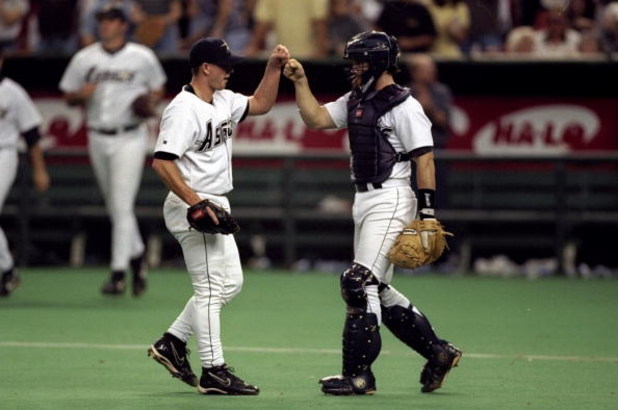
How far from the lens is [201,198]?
7586mm

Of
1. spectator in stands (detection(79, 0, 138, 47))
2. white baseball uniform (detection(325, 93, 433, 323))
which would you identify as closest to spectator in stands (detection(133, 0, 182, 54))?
spectator in stands (detection(79, 0, 138, 47))

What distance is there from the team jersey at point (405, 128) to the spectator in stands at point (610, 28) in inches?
324

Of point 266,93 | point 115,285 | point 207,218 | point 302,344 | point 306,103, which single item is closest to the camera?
point 207,218

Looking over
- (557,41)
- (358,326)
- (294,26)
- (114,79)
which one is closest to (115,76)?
(114,79)

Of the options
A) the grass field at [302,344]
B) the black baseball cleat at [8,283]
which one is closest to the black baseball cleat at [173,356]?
the grass field at [302,344]

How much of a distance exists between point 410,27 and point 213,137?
27.0 feet

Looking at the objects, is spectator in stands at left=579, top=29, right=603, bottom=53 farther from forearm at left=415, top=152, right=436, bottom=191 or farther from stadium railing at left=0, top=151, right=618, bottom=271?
forearm at left=415, top=152, right=436, bottom=191

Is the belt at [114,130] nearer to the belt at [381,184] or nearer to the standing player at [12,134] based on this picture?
the standing player at [12,134]

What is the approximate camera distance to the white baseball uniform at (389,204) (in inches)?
298

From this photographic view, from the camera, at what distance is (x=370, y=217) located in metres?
7.71

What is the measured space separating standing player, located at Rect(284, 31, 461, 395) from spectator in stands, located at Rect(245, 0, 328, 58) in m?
7.81

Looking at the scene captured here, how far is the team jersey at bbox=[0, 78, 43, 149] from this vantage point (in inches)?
481

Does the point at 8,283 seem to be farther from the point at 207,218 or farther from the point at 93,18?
the point at 207,218

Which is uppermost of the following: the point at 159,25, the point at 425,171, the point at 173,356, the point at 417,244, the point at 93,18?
the point at 93,18
